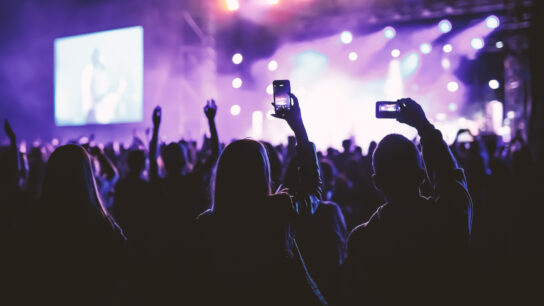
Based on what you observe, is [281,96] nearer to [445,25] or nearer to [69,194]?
[69,194]

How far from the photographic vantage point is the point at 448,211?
1.36 meters

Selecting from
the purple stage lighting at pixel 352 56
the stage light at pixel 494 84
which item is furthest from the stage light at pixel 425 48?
the stage light at pixel 494 84

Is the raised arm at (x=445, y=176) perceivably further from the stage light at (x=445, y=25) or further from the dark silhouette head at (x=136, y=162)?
the stage light at (x=445, y=25)

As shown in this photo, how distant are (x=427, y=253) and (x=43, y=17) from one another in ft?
54.1

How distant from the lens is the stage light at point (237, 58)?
12.8 meters

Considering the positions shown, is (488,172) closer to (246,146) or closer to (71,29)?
(246,146)

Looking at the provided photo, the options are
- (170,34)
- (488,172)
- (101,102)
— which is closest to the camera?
(488,172)

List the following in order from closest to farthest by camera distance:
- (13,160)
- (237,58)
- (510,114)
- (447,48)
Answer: (13,160), (510,114), (447,48), (237,58)

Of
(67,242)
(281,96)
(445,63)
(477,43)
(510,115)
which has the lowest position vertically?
(67,242)

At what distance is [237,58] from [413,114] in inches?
464

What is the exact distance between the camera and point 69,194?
67.5 inches

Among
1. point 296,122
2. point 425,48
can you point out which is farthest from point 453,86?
point 296,122

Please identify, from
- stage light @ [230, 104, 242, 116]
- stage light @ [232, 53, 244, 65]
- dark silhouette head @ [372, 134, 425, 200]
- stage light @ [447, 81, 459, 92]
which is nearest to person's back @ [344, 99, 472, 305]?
dark silhouette head @ [372, 134, 425, 200]

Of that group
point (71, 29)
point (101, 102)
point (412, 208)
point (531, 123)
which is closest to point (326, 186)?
point (412, 208)
